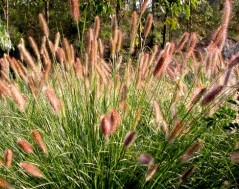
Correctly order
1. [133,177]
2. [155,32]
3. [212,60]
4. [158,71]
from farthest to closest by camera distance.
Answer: [155,32]
[212,60]
[133,177]
[158,71]

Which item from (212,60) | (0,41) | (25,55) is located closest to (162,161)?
(212,60)

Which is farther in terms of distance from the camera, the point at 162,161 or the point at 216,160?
the point at 216,160

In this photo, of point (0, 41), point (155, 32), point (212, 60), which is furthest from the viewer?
point (155, 32)

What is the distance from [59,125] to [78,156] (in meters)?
0.27

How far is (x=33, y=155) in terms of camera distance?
2129mm

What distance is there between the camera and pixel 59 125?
7.43 ft

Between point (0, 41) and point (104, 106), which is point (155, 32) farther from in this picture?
point (104, 106)

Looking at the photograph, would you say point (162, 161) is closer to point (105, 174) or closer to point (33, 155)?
point (105, 174)

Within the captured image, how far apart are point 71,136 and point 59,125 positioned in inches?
4.2

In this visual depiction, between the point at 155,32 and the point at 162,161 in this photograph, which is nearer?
the point at 162,161

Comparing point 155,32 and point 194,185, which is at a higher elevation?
point 194,185

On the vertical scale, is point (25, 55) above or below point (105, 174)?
above

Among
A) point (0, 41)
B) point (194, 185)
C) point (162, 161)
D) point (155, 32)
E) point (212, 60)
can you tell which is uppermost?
point (212, 60)

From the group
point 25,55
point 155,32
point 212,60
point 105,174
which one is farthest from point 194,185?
point 155,32
